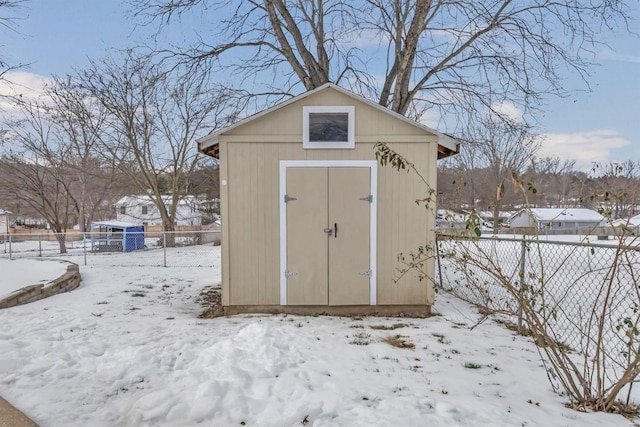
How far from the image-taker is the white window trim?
15.1ft

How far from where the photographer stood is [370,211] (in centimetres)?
467

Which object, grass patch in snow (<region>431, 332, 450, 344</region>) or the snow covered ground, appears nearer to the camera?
the snow covered ground

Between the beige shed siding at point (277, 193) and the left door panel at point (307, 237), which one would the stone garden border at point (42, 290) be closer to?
the beige shed siding at point (277, 193)

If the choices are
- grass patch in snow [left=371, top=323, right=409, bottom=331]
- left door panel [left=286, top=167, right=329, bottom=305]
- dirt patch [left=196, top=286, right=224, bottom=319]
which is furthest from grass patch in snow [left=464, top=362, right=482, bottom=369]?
dirt patch [left=196, top=286, right=224, bottom=319]

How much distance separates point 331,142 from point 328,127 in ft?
0.65

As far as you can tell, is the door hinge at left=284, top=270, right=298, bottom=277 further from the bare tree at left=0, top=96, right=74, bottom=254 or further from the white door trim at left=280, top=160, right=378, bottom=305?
the bare tree at left=0, top=96, right=74, bottom=254

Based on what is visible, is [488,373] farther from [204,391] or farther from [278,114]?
[278,114]

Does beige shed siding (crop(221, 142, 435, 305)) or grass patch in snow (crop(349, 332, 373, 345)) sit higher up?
beige shed siding (crop(221, 142, 435, 305))

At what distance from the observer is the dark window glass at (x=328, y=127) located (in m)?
4.63

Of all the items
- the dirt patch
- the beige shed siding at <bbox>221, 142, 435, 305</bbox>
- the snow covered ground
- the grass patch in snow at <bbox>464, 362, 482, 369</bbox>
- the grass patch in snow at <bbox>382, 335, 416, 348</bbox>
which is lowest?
→ the dirt patch

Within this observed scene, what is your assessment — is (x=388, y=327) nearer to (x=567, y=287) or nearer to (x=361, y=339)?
(x=361, y=339)

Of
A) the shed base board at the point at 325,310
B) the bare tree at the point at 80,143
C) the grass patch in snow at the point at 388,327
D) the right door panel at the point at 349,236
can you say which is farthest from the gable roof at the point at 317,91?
the bare tree at the point at 80,143

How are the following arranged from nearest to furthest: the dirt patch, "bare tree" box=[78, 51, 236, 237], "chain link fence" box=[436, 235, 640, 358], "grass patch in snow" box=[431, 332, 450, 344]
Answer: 1. "chain link fence" box=[436, 235, 640, 358]
2. "grass patch in snow" box=[431, 332, 450, 344]
3. the dirt patch
4. "bare tree" box=[78, 51, 236, 237]

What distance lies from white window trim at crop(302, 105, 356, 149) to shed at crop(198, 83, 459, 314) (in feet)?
0.04
